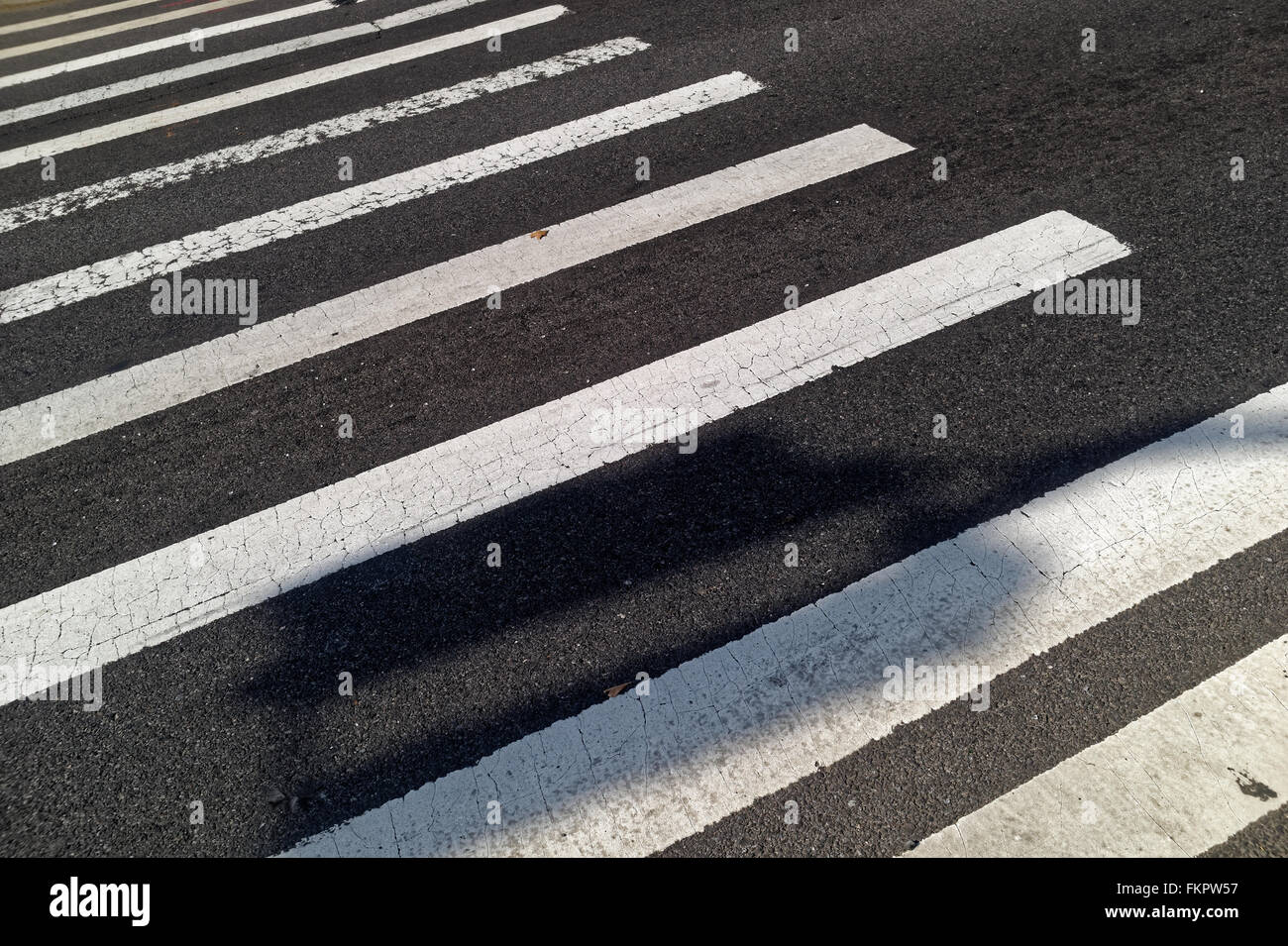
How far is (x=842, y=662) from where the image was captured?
9.95ft

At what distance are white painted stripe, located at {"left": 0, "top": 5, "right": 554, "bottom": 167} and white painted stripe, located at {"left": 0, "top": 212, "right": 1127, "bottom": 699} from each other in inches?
196

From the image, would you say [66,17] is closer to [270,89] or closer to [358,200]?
[270,89]

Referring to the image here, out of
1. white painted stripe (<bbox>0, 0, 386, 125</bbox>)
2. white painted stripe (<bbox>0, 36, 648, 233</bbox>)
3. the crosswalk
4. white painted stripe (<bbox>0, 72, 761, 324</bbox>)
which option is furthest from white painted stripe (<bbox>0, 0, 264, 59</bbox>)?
white painted stripe (<bbox>0, 72, 761, 324</bbox>)

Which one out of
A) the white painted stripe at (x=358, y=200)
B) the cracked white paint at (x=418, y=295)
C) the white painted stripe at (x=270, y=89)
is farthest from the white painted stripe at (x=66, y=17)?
the cracked white paint at (x=418, y=295)

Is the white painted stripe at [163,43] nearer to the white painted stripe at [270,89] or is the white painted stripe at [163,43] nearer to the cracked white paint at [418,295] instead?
the white painted stripe at [270,89]

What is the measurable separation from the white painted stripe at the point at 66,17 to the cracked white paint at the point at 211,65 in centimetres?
331

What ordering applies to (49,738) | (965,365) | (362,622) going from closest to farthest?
(49,738) → (362,622) → (965,365)

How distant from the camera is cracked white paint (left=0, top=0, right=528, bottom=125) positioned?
26.6 feet

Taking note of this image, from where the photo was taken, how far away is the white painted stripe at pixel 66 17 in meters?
10.8

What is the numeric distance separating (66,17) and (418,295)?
29.9ft

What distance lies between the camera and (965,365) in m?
4.07
